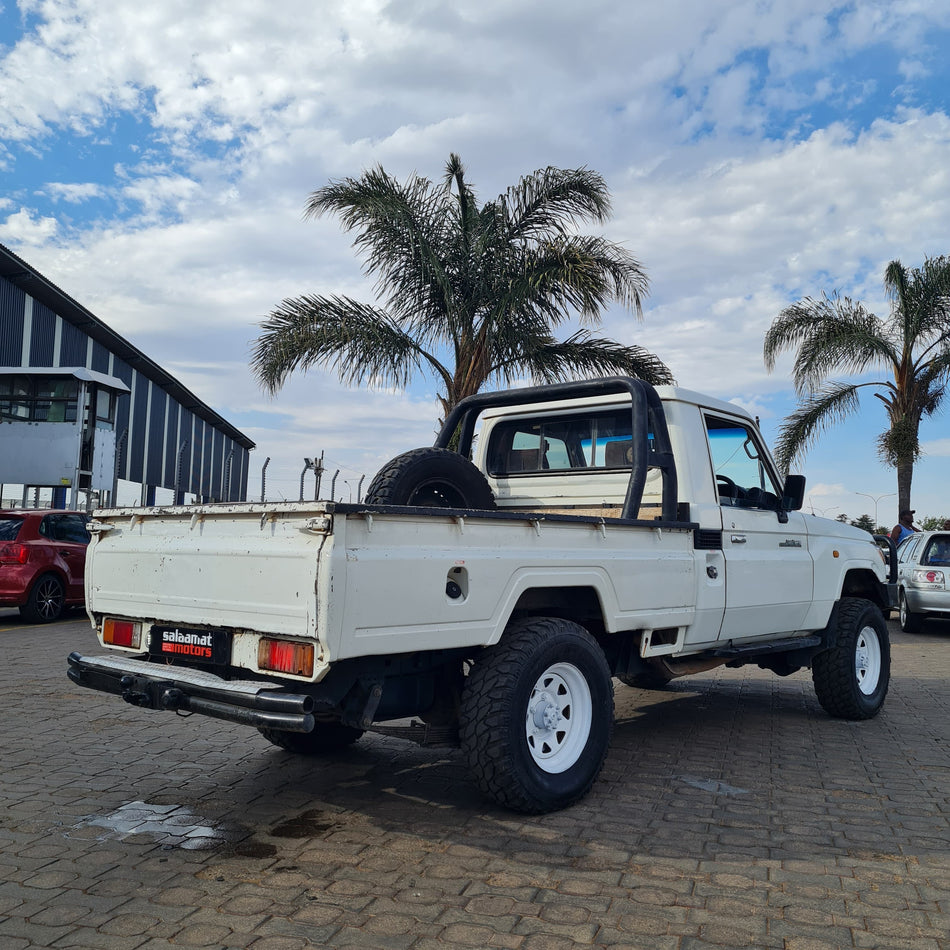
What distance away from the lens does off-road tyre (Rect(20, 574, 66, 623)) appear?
42.0 feet

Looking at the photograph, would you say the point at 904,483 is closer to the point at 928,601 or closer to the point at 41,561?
the point at 928,601

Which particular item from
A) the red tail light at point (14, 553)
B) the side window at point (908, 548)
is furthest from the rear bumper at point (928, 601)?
the red tail light at point (14, 553)

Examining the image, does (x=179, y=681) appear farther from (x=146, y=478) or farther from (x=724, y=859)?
(x=146, y=478)

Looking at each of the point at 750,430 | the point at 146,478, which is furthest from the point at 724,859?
the point at 146,478

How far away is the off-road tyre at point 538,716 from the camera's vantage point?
4.11 m

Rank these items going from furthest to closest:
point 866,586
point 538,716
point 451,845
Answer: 1. point 866,586
2. point 538,716
3. point 451,845

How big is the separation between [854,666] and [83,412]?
16885 millimetres

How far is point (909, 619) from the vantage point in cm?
1434

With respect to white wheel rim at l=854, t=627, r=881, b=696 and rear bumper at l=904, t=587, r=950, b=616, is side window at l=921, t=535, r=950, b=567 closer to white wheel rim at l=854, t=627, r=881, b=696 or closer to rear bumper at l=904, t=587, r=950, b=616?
rear bumper at l=904, t=587, r=950, b=616

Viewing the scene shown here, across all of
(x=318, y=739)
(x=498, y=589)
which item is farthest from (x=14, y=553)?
(x=498, y=589)

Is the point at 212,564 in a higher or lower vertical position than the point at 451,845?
higher

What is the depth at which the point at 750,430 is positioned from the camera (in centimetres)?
646

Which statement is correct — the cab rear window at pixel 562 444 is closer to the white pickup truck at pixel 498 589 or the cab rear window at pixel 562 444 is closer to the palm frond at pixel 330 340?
the white pickup truck at pixel 498 589

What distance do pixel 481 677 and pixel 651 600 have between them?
1.27m
